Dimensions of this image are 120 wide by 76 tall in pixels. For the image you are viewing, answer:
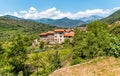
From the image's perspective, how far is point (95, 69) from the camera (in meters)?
A: 18.5

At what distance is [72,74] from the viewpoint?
18.2 meters

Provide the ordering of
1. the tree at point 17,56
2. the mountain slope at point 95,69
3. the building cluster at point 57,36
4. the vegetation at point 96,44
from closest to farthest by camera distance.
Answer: the mountain slope at point 95,69, the vegetation at point 96,44, the tree at point 17,56, the building cluster at point 57,36

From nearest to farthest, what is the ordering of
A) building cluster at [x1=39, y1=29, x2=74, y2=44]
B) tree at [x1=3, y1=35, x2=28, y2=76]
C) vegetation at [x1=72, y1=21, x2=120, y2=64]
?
vegetation at [x1=72, y1=21, x2=120, y2=64]
tree at [x1=3, y1=35, x2=28, y2=76]
building cluster at [x1=39, y1=29, x2=74, y2=44]

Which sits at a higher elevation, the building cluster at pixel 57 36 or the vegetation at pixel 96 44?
the vegetation at pixel 96 44

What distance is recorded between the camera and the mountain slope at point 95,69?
17.9m

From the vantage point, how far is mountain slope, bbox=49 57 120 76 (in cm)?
1791

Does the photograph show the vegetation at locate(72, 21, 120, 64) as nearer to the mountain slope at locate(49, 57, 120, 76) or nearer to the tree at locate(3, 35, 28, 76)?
the mountain slope at locate(49, 57, 120, 76)

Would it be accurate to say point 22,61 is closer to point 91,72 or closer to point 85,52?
point 85,52

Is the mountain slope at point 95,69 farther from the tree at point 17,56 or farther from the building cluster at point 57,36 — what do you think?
the building cluster at point 57,36

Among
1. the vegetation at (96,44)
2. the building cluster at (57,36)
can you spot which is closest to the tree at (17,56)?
the vegetation at (96,44)

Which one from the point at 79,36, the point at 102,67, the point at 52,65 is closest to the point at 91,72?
the point at 102,67

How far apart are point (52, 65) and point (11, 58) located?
15455 millimetres

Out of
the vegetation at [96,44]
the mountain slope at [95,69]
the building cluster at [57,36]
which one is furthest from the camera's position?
the building cluster at [57,36]

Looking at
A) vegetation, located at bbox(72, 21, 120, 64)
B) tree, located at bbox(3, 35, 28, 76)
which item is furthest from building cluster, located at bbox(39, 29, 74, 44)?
tree, located at bbox(3, 35, 28, 76)
